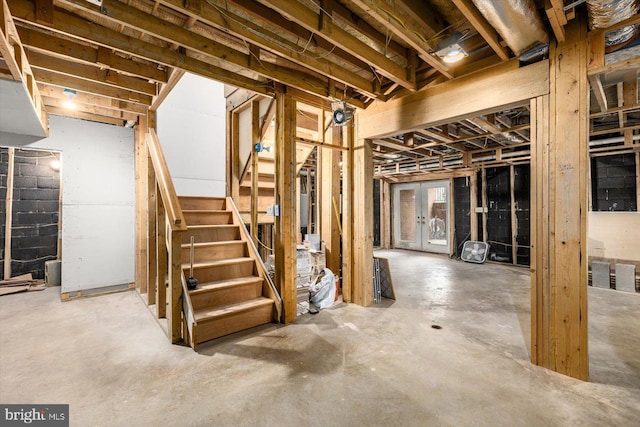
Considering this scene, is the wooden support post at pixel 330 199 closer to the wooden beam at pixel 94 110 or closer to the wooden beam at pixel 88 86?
the wooden beam at pixel 88 86

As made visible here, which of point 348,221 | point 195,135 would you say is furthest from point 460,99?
point 195,135

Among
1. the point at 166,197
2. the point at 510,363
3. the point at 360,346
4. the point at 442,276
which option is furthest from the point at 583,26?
the point at 442,276

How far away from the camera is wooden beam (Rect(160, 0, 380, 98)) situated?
72.1 inches

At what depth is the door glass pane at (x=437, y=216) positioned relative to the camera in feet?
26.7

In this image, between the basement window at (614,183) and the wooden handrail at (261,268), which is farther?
the basement window at (614,183)

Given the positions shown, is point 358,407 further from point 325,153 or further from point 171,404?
point 325,153

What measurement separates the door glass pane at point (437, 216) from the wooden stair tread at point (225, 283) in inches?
250

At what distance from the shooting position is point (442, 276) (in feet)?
17.3

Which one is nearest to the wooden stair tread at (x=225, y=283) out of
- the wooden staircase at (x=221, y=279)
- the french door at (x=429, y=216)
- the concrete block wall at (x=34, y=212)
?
the wooden staircase at (x=221, y=279)

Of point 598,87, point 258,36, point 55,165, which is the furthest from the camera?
point 55,165

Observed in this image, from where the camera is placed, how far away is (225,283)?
2979 mm

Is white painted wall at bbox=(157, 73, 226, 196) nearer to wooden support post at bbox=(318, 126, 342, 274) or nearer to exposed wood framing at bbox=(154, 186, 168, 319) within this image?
exposed wood framing at bbox=(154, 186, 168, 319)

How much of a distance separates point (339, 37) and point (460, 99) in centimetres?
134

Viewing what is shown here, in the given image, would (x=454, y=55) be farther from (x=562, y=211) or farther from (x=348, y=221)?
(x=348, y=221)
